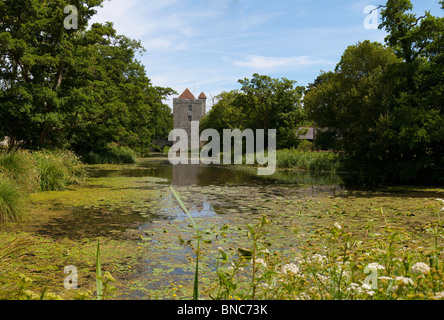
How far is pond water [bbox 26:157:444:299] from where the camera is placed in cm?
459

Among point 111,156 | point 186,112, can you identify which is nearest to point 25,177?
point 111,156

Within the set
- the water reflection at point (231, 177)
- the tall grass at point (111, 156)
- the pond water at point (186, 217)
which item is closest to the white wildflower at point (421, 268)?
the pond water at point (186, 217)

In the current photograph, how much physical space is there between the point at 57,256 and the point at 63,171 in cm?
796

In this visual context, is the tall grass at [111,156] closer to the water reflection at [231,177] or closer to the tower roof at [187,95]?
the water reflection at [231,177]

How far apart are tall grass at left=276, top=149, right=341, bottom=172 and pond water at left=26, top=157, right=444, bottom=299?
1003 cm

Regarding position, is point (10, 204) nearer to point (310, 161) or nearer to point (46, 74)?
point (46, 74)

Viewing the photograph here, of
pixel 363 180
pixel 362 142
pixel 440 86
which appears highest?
pixel 440 86

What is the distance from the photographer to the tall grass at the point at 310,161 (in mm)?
22736

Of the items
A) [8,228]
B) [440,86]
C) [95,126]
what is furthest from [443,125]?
[95,126]

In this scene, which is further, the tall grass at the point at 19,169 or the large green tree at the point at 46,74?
the large green tree at the point at 46,74

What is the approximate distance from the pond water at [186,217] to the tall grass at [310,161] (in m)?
10.0

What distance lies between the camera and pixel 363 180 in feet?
56.2

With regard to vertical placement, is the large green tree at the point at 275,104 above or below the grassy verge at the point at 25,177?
above
